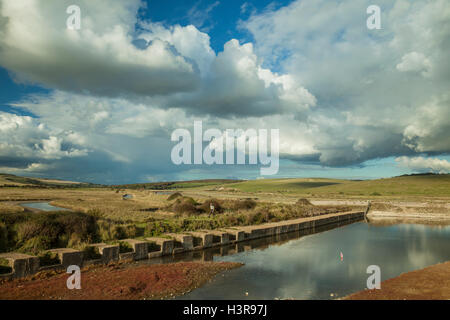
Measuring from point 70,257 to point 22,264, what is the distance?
69.0 inches

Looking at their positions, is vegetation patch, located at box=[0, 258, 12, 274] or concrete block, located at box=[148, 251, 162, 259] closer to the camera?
vegetation patch, located at box=[0, 258, 12, 274]

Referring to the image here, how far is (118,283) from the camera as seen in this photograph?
10.7 m

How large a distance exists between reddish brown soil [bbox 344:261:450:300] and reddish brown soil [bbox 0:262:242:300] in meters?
5.57

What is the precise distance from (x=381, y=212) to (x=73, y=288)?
49241 mm

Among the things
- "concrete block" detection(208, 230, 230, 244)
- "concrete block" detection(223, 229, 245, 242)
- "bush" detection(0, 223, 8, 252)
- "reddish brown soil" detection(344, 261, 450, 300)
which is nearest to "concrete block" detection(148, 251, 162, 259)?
"concrete block" detection(208, 230, 230, 244)

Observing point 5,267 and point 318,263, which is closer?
point 5,267

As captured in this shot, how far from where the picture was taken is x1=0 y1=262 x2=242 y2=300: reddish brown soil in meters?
9.61

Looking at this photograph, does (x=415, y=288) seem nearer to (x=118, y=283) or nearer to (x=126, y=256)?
(x=118, y=283)

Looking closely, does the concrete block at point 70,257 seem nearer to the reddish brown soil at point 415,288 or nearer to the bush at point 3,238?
the bush at point 3,238

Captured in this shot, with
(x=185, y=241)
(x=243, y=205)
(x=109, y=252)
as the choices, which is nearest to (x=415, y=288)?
(x=185, y=241)

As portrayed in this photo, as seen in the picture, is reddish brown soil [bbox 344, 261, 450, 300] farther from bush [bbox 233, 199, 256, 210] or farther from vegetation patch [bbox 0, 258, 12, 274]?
bush [bbox 233, 199, 256, 210]
